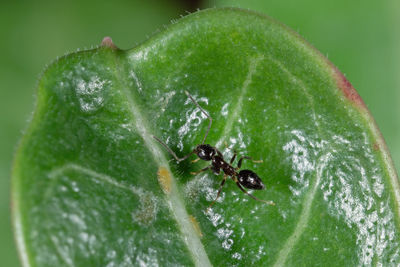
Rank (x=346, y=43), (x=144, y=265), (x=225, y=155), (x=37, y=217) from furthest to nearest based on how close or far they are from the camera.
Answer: (x=346, y=43) < (x=225, y=155) < (x=144, y=265) < (x=37, y=217)

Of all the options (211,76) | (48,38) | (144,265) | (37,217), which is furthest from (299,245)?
(48,38)

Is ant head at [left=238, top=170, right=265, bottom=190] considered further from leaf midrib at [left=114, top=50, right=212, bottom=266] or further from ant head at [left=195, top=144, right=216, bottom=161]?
leaf midrib at [left=114, top=50, right=212, bottom=266]

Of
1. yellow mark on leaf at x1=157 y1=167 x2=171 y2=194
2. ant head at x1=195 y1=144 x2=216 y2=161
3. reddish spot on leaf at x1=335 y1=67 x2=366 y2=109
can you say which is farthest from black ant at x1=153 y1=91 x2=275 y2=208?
reddish spot on leaf at x1=335 y1=67 x2=366 y2=109

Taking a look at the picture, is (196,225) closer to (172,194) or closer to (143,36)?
(172,194)

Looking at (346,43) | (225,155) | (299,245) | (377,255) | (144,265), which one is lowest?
(377,255)

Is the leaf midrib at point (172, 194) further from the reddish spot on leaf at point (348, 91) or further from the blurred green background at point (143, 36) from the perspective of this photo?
the blurred green background at point (143, 36)

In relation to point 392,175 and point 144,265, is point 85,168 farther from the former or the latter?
point 392,175

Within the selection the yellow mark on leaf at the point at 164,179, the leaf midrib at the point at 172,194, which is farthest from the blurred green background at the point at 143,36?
the yellow mark on leaf at the point at 164,179

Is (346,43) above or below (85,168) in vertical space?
above
